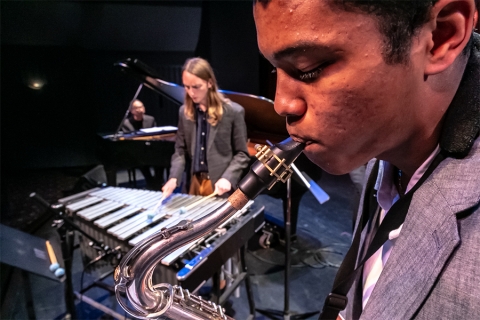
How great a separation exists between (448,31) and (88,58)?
747 cm

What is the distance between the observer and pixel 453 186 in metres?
0.65

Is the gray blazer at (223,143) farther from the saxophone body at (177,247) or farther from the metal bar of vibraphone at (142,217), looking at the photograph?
the saxophone body at (177,247)

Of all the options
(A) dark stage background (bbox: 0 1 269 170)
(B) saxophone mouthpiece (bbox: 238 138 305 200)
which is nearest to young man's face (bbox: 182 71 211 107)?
(B) saxophone mouthpiece (bbox: 238 138 305 200)

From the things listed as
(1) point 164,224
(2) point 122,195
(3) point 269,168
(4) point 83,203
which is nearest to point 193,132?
(2) point 122,195

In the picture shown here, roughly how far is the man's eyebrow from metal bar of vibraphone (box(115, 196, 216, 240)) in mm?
1536

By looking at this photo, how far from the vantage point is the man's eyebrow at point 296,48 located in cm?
54

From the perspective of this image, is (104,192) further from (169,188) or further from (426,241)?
(426,241)

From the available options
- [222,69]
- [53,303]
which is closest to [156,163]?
[53,303]

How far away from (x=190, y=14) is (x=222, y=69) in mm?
1330

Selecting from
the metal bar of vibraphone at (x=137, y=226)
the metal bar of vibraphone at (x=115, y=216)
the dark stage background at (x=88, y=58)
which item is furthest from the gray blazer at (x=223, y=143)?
the dark stage background at (x=88, y=58)

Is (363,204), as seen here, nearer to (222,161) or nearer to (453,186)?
(453,186)

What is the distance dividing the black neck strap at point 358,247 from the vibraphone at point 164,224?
0.75 meters

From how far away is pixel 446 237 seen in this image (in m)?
0.61

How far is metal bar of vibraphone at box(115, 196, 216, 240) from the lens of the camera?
72.1 inches
